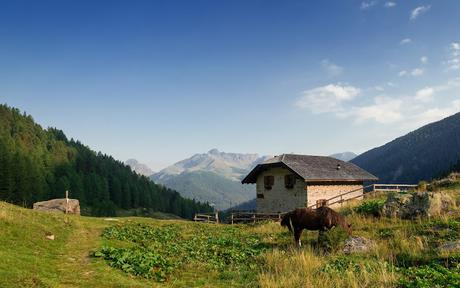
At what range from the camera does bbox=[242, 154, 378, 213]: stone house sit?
133 ft

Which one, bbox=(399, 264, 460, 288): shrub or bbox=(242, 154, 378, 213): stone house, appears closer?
bbox=(399, 264, 460, 288): shrub

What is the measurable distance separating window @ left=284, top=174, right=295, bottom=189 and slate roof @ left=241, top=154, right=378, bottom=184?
125 centimetres

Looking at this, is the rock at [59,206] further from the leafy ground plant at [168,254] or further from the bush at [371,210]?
the bush at [371,210]

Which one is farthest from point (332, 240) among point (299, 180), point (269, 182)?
point (269, 182)

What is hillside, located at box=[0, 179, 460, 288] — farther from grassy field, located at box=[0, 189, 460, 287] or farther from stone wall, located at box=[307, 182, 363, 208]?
stone wall, located at box=[307, 182, 363, 208]

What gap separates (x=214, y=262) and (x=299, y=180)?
2788 centimetres

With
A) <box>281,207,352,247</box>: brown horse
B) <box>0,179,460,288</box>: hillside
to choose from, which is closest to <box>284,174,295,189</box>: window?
<box>0,179,460,288</box>: hillside

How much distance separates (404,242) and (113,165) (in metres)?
157

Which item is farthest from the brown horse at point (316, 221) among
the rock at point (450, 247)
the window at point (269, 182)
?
the window at point (269, 182)

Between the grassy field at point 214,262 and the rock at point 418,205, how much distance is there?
200 cm

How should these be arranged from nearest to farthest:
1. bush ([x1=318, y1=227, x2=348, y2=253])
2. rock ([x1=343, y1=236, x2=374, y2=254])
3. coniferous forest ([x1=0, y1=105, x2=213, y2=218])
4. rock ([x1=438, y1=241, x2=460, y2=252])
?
rock ([x1=438, y1=241, x2=460, y2=252]) < rock ([x1=343, y1=236, x2=374, y2=254]) < bush ([x1=318, y1=227, x2=348, y2=253]) < coniferous forest ([x1=0, y1=105, x2=213, y2=218])

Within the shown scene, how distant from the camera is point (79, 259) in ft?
42.7

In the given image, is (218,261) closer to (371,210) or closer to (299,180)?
(371,210)

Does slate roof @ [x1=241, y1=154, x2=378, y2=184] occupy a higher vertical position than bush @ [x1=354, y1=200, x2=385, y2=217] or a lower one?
higher
